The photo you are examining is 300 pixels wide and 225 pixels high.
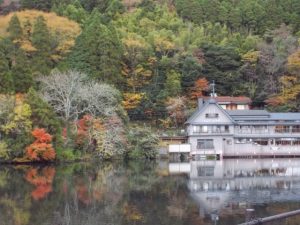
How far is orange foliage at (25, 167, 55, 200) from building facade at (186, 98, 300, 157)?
12.8 meters

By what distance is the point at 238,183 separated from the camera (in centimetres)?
2434

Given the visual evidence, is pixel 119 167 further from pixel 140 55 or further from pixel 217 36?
pixel 217 36

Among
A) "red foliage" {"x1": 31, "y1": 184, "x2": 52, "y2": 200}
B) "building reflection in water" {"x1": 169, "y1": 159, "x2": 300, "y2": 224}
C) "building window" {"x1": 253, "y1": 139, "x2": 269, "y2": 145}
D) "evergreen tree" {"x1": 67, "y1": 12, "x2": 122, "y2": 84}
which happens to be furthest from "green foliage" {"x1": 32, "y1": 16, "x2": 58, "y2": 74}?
"red foliage" {"x1": 31, "y1": 184, "x2": 52, "y2": 200}

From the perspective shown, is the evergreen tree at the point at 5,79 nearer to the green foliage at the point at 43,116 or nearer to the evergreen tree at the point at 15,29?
the green foliage at the point at 43,116

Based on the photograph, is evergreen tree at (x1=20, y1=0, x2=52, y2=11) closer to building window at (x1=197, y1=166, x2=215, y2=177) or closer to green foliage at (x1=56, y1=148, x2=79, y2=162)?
green foliage at (x1=56, y1=148, x2=79, y2=162)

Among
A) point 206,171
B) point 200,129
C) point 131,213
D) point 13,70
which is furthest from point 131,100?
point 131,213

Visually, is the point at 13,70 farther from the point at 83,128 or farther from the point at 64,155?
the point at 64,155

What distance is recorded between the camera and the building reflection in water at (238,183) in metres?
18.9

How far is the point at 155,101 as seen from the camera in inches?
1757

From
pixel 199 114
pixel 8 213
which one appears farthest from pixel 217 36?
pixel 8 213

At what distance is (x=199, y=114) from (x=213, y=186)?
1560 cm

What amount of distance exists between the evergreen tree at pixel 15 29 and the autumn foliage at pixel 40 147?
46.6 ft

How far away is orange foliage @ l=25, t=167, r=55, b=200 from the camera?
21.4 m

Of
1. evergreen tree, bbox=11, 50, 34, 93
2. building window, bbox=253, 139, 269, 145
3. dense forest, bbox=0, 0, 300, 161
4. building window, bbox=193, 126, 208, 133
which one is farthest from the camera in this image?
building window, bbox=253, 139, 269, 145
